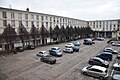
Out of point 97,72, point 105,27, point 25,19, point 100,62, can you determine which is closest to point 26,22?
point 25,19

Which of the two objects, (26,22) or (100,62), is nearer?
(100,62)

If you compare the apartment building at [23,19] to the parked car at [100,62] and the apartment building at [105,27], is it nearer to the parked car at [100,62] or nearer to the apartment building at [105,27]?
the parked car at [100,62]

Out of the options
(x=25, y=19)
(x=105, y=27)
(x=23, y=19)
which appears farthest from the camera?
(x=105, y=27)

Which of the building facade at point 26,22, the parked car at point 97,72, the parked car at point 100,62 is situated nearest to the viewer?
the parked car at point 97,72

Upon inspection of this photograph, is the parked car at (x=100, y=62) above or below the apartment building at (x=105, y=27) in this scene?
below

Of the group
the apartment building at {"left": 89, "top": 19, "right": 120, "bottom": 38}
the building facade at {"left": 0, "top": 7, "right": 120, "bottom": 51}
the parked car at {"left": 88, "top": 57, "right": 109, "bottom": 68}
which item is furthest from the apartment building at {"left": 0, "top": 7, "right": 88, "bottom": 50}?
the apartment building at {"left": 89, "top": 19, "right": 120, "bottom": 38}

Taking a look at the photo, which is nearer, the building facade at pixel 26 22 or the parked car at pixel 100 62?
the parked car at pixel 100 62

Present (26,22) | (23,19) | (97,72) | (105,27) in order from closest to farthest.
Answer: (97,72)
(23,19)
(26,22)
(105,27)

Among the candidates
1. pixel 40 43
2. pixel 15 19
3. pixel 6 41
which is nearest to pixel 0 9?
pixel 15 19

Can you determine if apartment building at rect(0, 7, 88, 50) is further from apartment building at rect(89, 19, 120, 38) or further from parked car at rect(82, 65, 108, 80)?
apartment building at rect(89, 19, 120, 38)

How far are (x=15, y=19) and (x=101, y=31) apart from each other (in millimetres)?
59123

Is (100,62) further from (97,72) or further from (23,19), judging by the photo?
(23,19)

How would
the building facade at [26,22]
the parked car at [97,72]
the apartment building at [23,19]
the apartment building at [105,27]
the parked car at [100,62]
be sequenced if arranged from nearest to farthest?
the parked car at [97,72] → the parked car at [100,62] → the building facade at [26,22] → the apartment building at [23,19] → the apartment building at [105,27]

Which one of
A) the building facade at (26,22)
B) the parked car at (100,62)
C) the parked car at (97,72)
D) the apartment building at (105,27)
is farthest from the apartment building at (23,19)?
the apartment building at (105,27)
